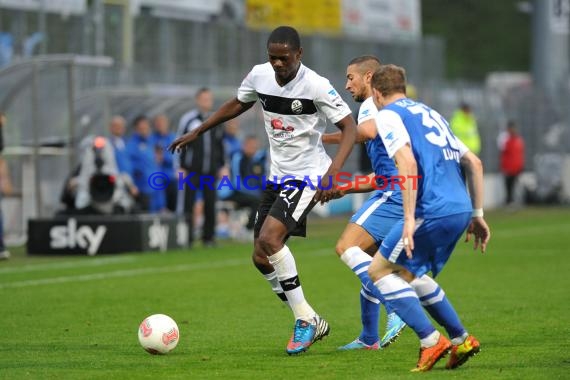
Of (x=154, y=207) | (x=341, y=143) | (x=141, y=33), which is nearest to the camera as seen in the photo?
(x=341, y=143)

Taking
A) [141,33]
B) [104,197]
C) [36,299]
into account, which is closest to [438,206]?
[36,299]

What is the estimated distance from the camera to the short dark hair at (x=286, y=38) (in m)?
9.22

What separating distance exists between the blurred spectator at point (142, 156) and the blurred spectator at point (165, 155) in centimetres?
25

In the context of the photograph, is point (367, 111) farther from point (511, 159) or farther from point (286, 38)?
point (511, 159)

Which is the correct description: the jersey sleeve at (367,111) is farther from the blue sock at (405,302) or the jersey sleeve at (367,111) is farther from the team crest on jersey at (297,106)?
the blue sock at (405,302)

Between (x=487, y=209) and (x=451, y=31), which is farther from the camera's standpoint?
(x=451, y=31)

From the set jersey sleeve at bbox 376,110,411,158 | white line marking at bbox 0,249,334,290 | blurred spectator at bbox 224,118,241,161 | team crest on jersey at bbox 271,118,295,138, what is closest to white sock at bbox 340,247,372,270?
team crest on jersey at bbox 271,118,295,138

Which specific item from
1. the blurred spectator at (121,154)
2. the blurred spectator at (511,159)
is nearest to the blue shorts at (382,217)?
the blurred spectator at (121,154)

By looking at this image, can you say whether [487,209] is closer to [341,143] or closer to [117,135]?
[117,135]

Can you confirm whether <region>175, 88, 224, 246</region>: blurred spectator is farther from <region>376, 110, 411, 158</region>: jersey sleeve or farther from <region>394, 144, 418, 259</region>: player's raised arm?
<region>394, 144, 418, 259</region>: player's raised arm

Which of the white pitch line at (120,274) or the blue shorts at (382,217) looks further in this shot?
the white pitch line at (120,274)

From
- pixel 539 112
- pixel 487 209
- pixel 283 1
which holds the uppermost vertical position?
pixel 283 1

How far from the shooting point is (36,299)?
42.7 ft

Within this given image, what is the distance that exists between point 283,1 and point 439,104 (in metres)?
4.53
